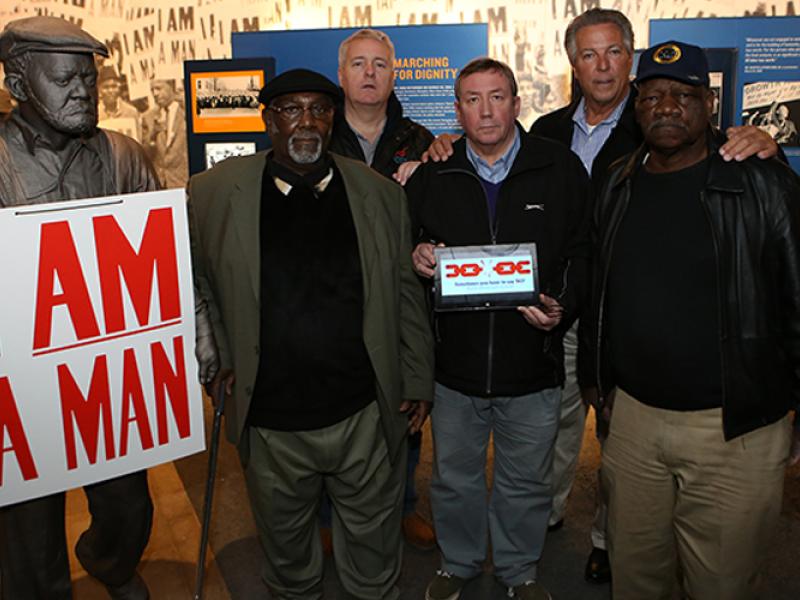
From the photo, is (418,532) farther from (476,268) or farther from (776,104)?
(776,104)

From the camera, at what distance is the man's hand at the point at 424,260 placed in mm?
2492

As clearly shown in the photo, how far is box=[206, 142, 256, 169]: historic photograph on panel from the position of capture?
15.5ft

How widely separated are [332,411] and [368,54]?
1.56m

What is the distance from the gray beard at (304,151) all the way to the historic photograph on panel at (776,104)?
3.31m

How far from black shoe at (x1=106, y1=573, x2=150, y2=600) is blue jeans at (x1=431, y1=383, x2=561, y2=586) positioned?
3.67 ft

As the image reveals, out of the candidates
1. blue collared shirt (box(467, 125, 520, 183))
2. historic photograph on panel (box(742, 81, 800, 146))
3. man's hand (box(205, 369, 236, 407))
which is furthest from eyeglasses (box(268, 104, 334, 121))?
historic photograph on panel (box(742, 81, 800, 146))

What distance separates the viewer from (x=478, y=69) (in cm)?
251

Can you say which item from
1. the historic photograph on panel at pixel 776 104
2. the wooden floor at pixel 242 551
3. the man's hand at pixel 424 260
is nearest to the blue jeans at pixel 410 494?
the wooden floor at pixel 242 551

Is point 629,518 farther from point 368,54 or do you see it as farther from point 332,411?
point 368,54

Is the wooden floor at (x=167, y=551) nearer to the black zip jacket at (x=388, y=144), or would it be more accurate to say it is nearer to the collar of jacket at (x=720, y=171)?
the black zip jacket at (x=388, y=144)

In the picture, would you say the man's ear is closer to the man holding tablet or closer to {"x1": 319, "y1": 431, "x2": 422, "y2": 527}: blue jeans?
the man holding tablet

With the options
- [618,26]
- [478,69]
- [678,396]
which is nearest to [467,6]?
[618,26]

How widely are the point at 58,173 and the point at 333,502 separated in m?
1.40

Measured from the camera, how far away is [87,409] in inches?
83.0
